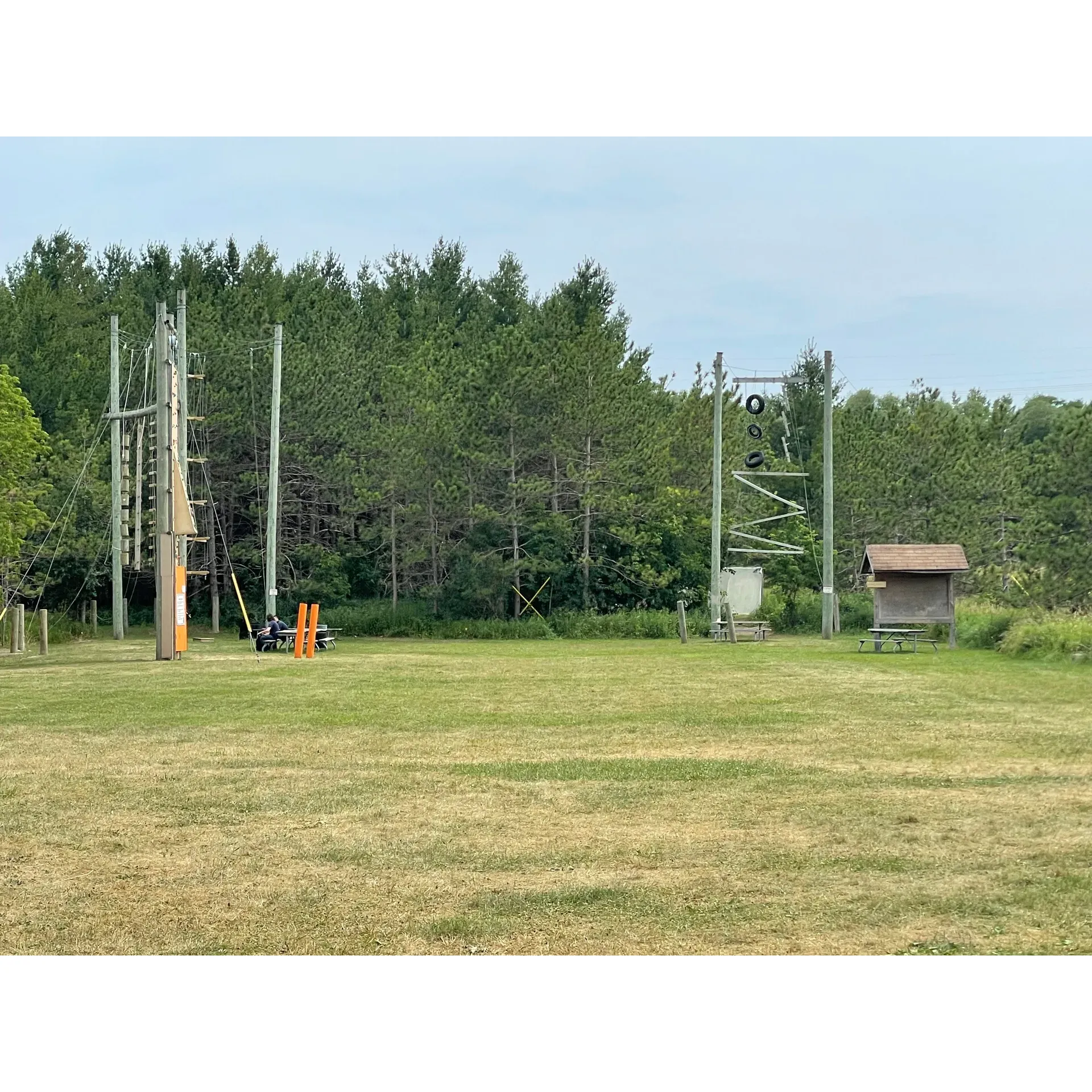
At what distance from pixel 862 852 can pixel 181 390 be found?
26.3 m

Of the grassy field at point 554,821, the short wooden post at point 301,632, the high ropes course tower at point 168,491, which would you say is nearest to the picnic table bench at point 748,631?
the short wooden post at point 301,632

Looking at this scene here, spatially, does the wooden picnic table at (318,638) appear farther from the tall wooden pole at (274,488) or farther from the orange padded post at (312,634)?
the tall wooden pole at (274,488)

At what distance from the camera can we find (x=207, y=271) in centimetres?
5778

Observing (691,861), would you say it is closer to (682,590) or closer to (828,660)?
(828,660)

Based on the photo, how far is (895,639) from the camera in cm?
2700

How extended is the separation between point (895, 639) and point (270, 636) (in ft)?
41.6

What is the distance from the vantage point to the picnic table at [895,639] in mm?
26469

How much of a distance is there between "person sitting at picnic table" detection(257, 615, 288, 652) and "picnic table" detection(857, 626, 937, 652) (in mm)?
11892

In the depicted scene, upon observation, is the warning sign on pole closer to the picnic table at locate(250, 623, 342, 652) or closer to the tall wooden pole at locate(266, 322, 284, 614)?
the picnic table at locate(250, 623, 342, 652)

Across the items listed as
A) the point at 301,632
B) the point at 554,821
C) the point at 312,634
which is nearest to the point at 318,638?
the point at 312,634

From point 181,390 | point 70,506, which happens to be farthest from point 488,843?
point 70,506

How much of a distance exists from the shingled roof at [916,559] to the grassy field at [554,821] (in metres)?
8.62

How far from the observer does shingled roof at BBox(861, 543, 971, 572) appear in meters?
26.8

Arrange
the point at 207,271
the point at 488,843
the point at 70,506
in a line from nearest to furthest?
the point at 488,843, the point at 70,506, the point at 207,271
